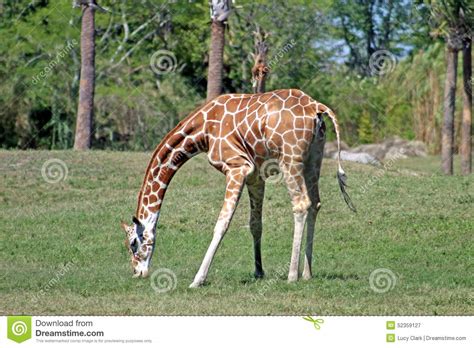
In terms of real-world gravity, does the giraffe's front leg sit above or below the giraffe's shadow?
above

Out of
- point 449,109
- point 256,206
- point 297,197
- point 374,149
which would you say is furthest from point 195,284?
point 374,149

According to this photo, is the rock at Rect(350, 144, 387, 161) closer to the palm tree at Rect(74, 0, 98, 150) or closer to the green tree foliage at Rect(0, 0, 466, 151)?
the green tree foliage at Rect(0, 0, 466, 151)

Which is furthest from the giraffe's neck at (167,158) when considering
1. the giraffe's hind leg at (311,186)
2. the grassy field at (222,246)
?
the giraffe's hind leg at (311,186)

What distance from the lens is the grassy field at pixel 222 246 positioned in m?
13.9

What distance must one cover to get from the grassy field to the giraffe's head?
27cm

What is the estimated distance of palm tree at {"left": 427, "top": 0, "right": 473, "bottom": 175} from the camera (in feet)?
112

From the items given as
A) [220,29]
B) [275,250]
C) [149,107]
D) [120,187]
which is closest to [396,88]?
[149,107]

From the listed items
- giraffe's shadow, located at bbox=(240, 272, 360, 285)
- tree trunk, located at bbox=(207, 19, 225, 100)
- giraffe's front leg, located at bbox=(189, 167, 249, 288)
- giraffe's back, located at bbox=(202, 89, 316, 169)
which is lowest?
giraffe's shadow, located at bbox=(240, 272, 360, 285)
